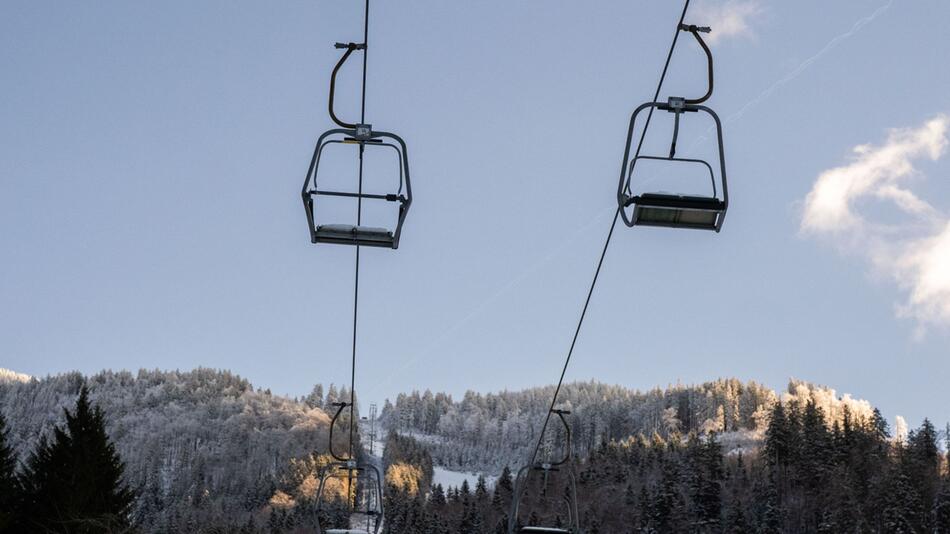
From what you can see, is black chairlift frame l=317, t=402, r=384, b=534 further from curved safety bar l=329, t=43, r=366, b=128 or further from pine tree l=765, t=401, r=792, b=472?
pine tree l=765, t=401, r=792, b=472

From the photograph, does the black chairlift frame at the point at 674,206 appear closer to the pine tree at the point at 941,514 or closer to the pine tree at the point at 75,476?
the pine tree at the point at 75,476

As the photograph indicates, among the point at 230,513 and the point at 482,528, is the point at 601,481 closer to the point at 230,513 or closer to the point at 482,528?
the point at 482,528

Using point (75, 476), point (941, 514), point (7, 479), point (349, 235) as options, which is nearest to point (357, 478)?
point (7, 479)

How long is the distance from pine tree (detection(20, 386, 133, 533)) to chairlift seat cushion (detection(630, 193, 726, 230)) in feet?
77.8

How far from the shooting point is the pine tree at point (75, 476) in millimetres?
28875

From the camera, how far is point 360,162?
10.0 meters

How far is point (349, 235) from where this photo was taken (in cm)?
782

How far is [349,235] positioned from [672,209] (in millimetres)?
2179

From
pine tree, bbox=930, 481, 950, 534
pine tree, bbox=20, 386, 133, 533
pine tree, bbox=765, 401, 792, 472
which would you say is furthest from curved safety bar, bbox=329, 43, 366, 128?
pine tree, bbox=765, 401, 792, 472

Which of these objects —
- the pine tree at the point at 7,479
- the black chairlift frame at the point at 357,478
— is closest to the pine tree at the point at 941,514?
the pine tree at the point at 7,479

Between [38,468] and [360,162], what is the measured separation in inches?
904

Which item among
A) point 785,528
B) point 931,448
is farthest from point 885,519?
point 931,448

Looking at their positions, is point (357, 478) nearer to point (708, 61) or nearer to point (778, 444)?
point (708, 61)

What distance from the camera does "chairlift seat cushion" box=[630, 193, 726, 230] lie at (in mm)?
7020
